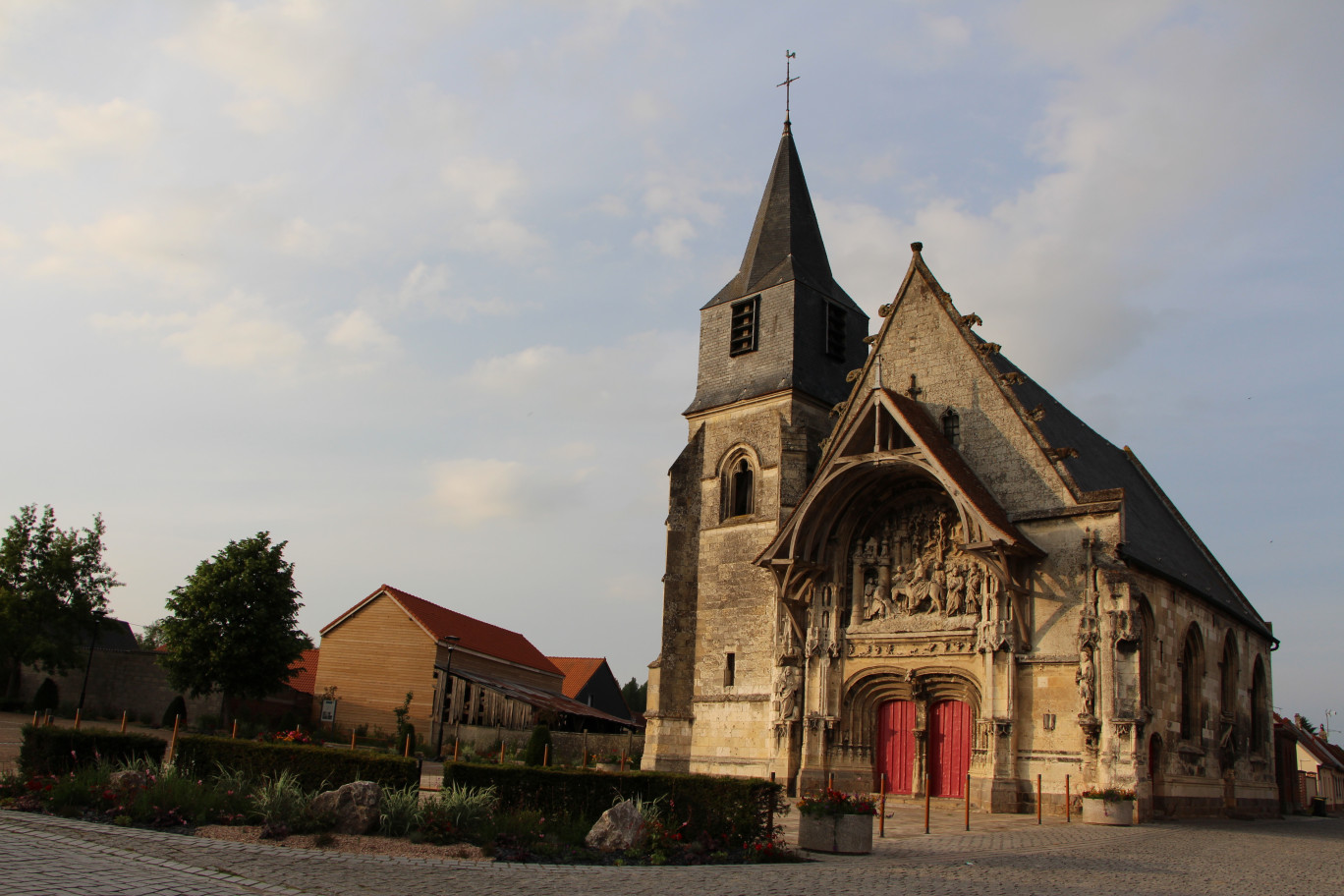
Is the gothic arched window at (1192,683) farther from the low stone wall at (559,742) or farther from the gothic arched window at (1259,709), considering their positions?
the low stone wall at (559,742)

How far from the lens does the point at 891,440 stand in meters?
21.1

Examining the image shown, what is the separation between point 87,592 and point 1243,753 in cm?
3766

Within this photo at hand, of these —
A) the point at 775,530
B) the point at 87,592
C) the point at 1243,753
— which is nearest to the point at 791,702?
the point at 775,530

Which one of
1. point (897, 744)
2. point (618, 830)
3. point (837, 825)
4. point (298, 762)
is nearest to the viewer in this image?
point (618, 830)

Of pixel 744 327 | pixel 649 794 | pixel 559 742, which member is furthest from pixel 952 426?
pixel 559 742

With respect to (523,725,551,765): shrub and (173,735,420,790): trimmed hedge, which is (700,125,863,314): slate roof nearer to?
(523,725,551,765): shrub

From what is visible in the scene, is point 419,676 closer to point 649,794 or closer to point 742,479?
point 742,479

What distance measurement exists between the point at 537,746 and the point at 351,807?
19.6 m

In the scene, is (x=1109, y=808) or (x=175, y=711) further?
(x=175, y=711)

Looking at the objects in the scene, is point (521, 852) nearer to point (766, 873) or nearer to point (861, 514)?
point (766, 873)

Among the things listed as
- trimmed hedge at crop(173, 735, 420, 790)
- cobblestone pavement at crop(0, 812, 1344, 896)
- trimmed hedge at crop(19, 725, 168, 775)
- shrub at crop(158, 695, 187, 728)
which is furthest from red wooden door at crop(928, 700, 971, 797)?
shrub at crop(158, 695, 187, 728)

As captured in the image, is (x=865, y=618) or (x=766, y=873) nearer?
(x=766, y=873)

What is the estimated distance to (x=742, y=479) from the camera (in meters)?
25.5

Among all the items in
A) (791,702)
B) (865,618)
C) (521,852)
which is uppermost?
(865,618)
